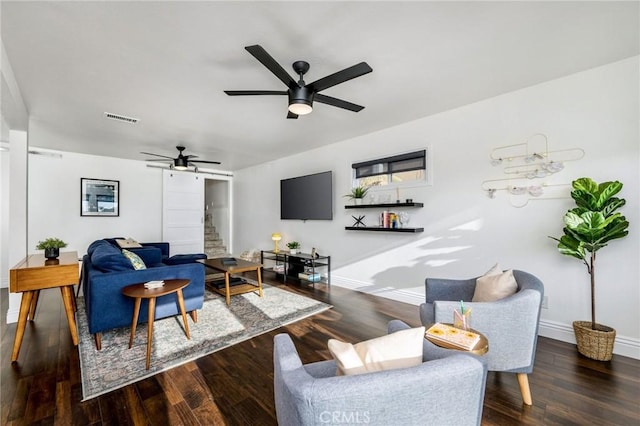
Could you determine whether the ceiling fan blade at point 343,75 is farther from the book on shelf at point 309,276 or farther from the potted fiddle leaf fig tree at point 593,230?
the book on shelf at point 309,276

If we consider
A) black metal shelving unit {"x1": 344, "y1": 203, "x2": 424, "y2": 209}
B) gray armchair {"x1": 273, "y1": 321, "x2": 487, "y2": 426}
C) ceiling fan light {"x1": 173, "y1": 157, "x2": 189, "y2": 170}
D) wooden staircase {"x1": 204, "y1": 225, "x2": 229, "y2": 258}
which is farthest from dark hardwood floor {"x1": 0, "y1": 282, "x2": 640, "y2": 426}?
wooden staircase {"x1": 204, "y1": 225, "x2": 229, "y2": 258}

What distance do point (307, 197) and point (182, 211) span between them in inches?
140

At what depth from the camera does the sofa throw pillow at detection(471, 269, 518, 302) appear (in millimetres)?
2047

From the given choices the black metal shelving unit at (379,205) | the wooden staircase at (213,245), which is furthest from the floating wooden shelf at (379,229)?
the wooden staircase at (213,245)

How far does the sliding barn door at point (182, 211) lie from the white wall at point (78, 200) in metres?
0.19

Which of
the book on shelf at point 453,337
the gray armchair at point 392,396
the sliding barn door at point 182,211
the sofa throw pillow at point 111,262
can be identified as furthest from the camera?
the sliding barn door at point 182,211

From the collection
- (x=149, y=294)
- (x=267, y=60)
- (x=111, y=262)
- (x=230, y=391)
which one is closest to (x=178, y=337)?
(x=149, y=294)

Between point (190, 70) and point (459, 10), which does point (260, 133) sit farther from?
point (459, 10)

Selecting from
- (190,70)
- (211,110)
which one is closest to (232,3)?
(190,70)

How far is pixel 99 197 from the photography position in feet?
19.1

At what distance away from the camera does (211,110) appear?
11.2 feet

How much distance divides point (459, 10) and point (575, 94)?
1.77m

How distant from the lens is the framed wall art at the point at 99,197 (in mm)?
5648

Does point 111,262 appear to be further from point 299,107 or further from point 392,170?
point 392,170
